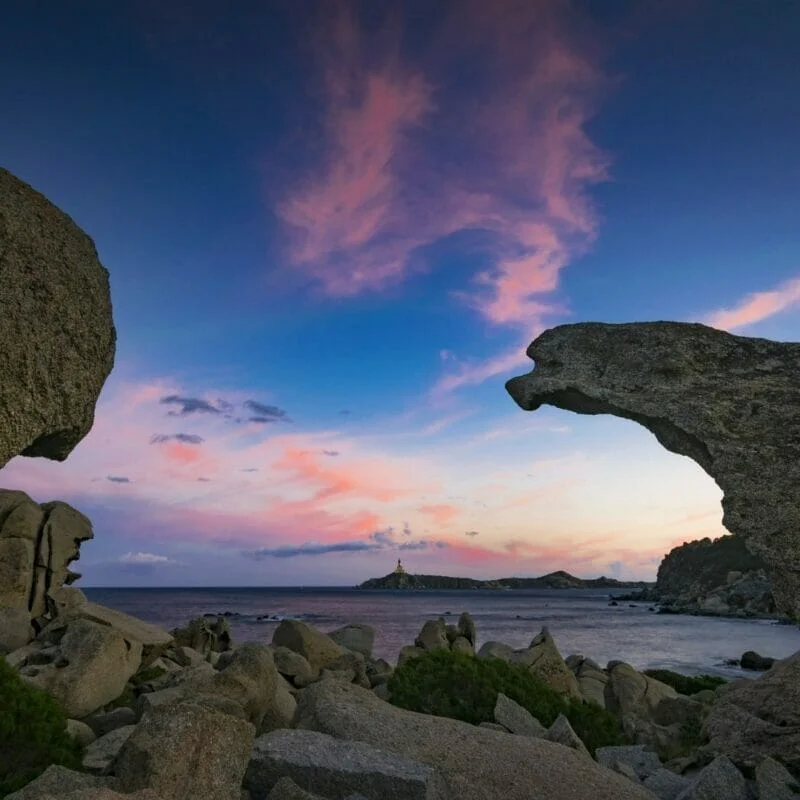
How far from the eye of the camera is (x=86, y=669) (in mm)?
15344

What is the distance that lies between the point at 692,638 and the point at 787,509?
6903 centimetres

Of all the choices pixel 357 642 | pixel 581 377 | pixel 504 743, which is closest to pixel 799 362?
pixel 581 377

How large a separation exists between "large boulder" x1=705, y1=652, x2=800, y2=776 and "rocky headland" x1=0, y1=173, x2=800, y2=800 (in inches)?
1.2

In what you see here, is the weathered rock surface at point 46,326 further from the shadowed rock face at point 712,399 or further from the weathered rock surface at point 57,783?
the shadowed rock face at point 712,399

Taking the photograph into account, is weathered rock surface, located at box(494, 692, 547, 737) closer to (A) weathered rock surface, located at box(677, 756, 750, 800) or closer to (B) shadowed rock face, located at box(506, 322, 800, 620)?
(A) weathered rock surface, located at box(677, 756, 750, 800)

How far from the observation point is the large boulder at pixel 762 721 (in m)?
11.4

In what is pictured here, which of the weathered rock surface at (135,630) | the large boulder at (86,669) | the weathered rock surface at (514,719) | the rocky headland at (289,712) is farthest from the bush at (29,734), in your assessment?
the weathered rock surface at (514,719)

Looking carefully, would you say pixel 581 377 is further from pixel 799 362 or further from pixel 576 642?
pixel 576 642

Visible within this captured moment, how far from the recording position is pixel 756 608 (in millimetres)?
104625

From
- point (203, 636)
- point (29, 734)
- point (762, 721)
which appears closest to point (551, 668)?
point (762, 721)

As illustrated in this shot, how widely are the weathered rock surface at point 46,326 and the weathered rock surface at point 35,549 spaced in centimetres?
Answer: 1601

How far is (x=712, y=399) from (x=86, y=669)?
45.7 feet

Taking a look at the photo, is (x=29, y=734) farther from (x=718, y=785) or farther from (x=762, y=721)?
(x=762, y=721)

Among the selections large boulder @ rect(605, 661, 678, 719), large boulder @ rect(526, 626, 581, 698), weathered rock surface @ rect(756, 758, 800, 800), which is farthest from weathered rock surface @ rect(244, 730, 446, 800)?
large boulder @ rect(605, 661, 678, 719)
